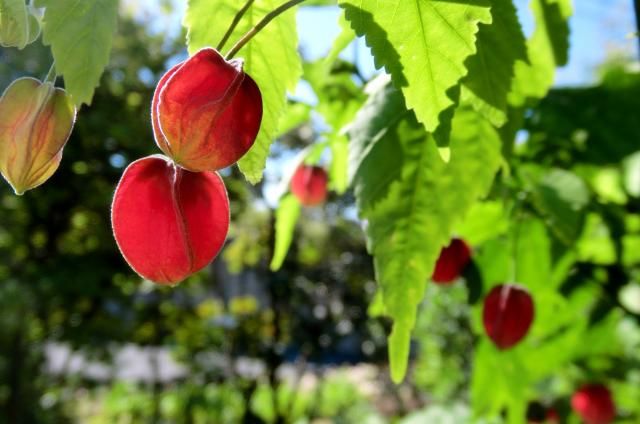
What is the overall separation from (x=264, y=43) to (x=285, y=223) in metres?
0.44

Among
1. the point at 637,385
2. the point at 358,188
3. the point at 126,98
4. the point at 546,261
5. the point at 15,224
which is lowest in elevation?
the point at 15,224

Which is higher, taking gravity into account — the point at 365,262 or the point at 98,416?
the point at 365,262

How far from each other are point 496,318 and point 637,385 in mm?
1049

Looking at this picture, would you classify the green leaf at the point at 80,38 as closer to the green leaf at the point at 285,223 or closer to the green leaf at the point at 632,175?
the green leaf at the point at 285,223

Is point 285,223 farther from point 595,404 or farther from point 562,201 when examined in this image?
point 595,404

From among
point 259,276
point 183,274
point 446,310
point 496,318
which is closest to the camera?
point 183,274

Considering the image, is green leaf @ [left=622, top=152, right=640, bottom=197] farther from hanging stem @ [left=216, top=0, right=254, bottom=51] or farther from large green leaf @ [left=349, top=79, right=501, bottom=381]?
hanging stem @ [left=216, top=0, right=254, bottom=51]

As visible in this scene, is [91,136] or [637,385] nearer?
[637,385]

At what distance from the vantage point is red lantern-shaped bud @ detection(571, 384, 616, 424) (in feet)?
4.48

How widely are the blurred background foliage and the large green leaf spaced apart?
173mm

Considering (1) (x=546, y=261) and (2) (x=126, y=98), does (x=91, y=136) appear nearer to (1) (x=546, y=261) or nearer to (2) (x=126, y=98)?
(2) (x=126, y=98)

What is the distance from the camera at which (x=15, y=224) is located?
135 inches

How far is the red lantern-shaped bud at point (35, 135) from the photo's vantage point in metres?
0.38

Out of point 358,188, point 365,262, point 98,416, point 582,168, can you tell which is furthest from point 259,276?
point 358,188
